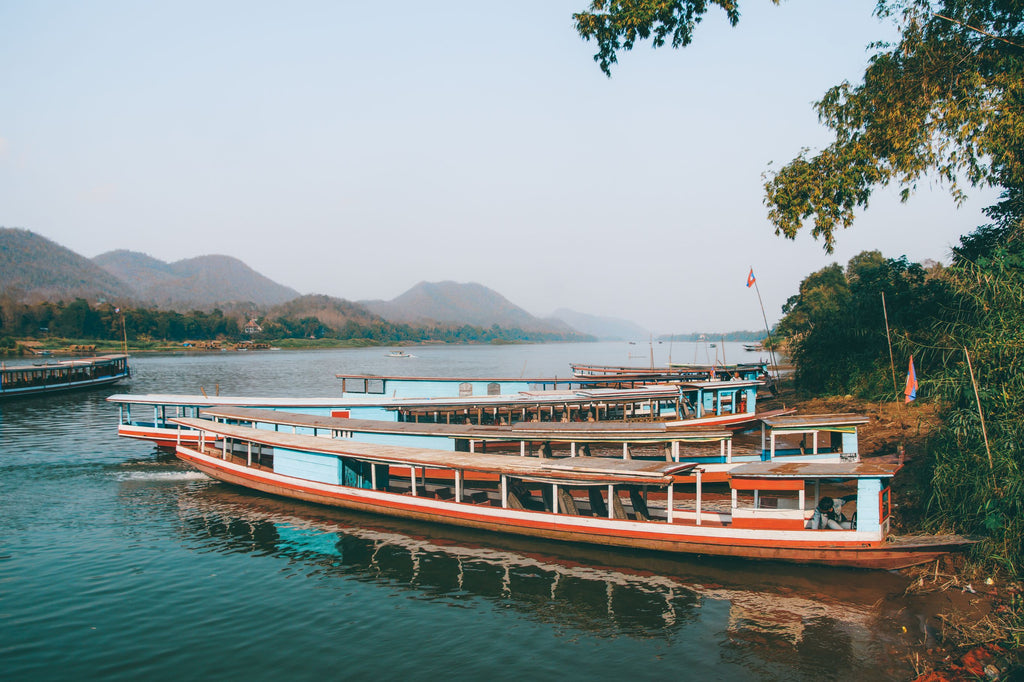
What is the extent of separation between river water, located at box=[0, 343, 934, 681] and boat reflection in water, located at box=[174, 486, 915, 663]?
0.18ft

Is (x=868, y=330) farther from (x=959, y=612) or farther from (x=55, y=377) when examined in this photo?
(x=55, y=377)

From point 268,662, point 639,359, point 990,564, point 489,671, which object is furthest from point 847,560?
point 639,359

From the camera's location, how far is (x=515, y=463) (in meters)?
16.8

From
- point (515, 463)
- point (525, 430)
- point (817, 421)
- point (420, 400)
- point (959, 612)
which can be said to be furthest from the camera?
point (420, 400)

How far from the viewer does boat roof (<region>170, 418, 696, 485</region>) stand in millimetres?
14945

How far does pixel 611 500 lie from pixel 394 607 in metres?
6.34

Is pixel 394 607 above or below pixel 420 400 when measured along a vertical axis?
below

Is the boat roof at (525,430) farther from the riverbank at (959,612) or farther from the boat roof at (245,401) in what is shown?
the riverbank at (959,612)

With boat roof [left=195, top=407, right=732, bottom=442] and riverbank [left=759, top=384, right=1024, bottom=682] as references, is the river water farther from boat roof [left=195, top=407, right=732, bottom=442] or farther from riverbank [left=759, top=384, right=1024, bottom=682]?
boat roof [left=195, top=407, right=732, bottom=442]

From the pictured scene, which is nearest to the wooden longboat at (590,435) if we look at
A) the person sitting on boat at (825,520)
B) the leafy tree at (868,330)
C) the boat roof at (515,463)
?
the boat roof at (515,463)

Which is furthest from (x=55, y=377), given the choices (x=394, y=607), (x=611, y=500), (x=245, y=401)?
(x=611, y=500)

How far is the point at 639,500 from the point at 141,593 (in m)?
13.2

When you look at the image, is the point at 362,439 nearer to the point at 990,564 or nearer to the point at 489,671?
the point at 489,671

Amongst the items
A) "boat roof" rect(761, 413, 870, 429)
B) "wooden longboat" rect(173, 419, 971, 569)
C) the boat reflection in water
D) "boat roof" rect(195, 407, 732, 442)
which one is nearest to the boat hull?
"wooden longboat" rect(173, 419, 971, 569)
